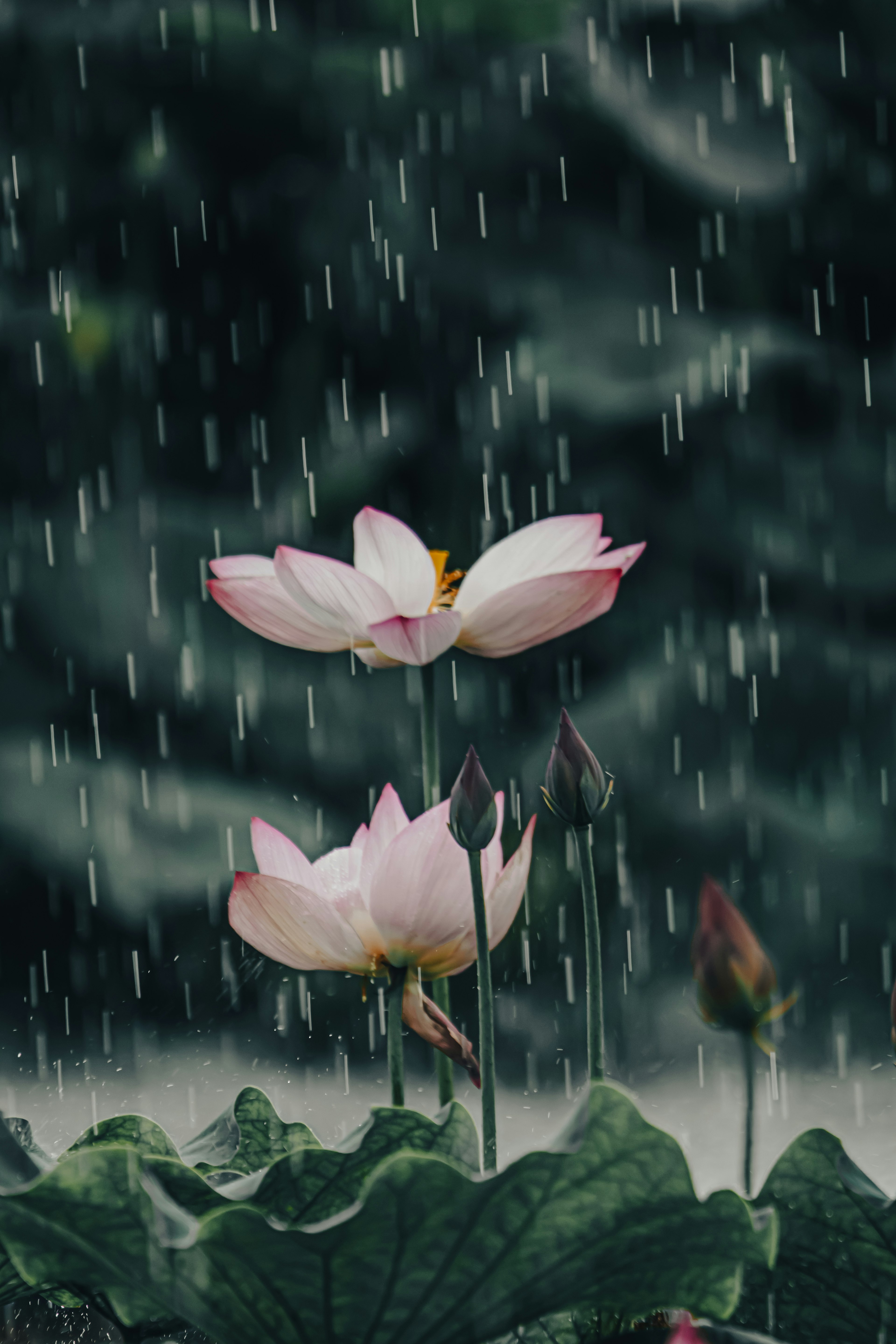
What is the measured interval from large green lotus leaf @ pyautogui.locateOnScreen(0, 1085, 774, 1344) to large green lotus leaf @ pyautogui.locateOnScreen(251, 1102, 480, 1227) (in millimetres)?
20

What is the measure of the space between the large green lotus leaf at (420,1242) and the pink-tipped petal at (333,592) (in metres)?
0.14

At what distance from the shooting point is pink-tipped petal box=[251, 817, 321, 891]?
26cm

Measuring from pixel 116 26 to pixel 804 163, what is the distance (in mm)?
742

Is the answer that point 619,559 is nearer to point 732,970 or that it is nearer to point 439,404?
point 732,970

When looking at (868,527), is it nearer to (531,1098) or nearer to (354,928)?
(531,1098)

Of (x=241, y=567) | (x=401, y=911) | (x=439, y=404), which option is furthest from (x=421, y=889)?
(x=439, y=404)

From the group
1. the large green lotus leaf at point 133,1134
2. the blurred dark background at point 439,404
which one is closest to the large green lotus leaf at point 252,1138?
the large green lotus leaf at point 133,1134

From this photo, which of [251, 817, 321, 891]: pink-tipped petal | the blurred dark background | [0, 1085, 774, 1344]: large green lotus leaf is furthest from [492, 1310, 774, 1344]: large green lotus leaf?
the blurred dark background

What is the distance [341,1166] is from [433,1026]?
0.18 ft

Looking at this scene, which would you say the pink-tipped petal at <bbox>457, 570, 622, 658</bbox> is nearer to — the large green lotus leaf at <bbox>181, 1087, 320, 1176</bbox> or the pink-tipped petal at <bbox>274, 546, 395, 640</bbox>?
the pink-tipped petal at <bbox>274, 546, 395, 640</bbox>

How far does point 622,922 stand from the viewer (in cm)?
100

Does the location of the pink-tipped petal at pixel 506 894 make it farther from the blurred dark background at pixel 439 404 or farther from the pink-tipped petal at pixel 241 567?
the blurred dark background at pixel 439 404

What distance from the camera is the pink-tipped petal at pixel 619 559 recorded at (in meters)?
0.28

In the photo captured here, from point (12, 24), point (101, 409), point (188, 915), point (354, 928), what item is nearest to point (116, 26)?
point (12, 24)
